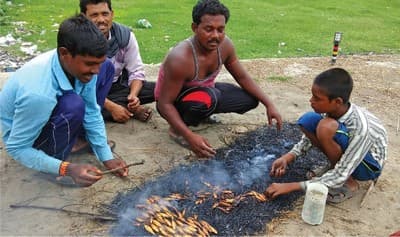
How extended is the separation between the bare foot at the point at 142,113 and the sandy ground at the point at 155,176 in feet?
0.19

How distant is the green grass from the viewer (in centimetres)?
745

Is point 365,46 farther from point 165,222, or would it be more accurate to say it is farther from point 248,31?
point 165,222

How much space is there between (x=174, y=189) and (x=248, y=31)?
6.23m

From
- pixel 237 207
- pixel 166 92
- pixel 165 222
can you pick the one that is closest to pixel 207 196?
pixel 237 207

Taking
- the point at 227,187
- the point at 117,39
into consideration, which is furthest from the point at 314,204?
the point at 117,39

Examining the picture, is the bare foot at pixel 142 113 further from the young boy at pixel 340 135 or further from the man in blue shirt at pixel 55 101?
the young boy at pixel 340 135

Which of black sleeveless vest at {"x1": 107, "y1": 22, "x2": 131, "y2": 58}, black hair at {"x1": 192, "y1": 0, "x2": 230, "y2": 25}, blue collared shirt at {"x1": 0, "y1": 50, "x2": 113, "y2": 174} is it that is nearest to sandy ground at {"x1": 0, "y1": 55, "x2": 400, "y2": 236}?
blue collared shirt at {"x1": 0, "y1": 50, "x2": 113, "y2": 174}

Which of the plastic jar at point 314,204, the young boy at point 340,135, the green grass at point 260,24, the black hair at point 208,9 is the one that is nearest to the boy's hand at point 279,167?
the young boy at point 340,135

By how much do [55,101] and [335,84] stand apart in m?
1.71

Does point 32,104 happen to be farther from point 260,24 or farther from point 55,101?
point 260,24

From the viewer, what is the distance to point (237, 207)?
2.81m

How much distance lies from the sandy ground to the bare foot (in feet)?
0.19

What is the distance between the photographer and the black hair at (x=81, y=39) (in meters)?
2.47

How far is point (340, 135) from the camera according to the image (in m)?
2.79
